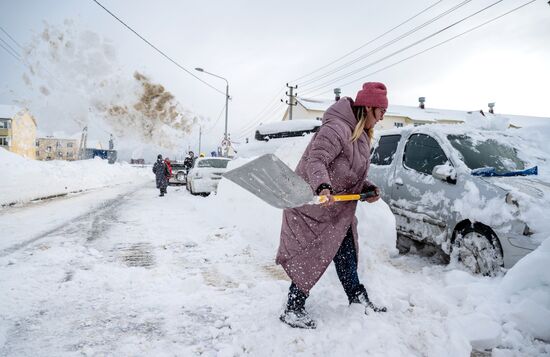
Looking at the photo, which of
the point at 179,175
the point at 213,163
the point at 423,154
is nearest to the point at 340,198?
the point at 423,154

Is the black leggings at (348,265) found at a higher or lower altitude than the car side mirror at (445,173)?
lower

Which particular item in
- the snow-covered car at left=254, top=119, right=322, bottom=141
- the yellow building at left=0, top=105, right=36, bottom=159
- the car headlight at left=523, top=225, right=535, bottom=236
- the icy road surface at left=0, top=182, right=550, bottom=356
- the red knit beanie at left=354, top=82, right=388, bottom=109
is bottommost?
the icy road surface at left=0, top=182, right=550, bottom=356

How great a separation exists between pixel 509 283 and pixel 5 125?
2965 inches

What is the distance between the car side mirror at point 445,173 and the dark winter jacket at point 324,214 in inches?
70.9

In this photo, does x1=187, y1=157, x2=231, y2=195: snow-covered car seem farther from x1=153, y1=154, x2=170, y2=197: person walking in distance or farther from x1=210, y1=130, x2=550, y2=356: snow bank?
x1=210, y1=130, x2=550, y2=356: snow bank

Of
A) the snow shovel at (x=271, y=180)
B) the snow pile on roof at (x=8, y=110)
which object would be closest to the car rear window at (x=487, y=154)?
the snow shovel at (x=271, y=180)

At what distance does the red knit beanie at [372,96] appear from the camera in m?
2.47

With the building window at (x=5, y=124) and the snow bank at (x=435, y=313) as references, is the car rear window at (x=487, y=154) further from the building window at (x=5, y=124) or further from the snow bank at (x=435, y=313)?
the building window at (x=5, y=124)

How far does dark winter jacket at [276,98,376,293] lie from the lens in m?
2.32

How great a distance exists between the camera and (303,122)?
33.4ft

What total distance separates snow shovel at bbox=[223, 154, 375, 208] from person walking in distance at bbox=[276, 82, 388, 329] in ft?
0.50

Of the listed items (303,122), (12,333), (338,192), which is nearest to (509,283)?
(338,192)

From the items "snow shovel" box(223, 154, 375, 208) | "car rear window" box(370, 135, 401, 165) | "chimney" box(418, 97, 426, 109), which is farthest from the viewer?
"chimney" box(418, 97, 426, 109)

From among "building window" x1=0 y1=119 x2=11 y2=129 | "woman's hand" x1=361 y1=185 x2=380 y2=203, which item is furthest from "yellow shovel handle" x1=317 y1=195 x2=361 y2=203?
"building window" x1=0 y1=119 x2=11 y2=129
